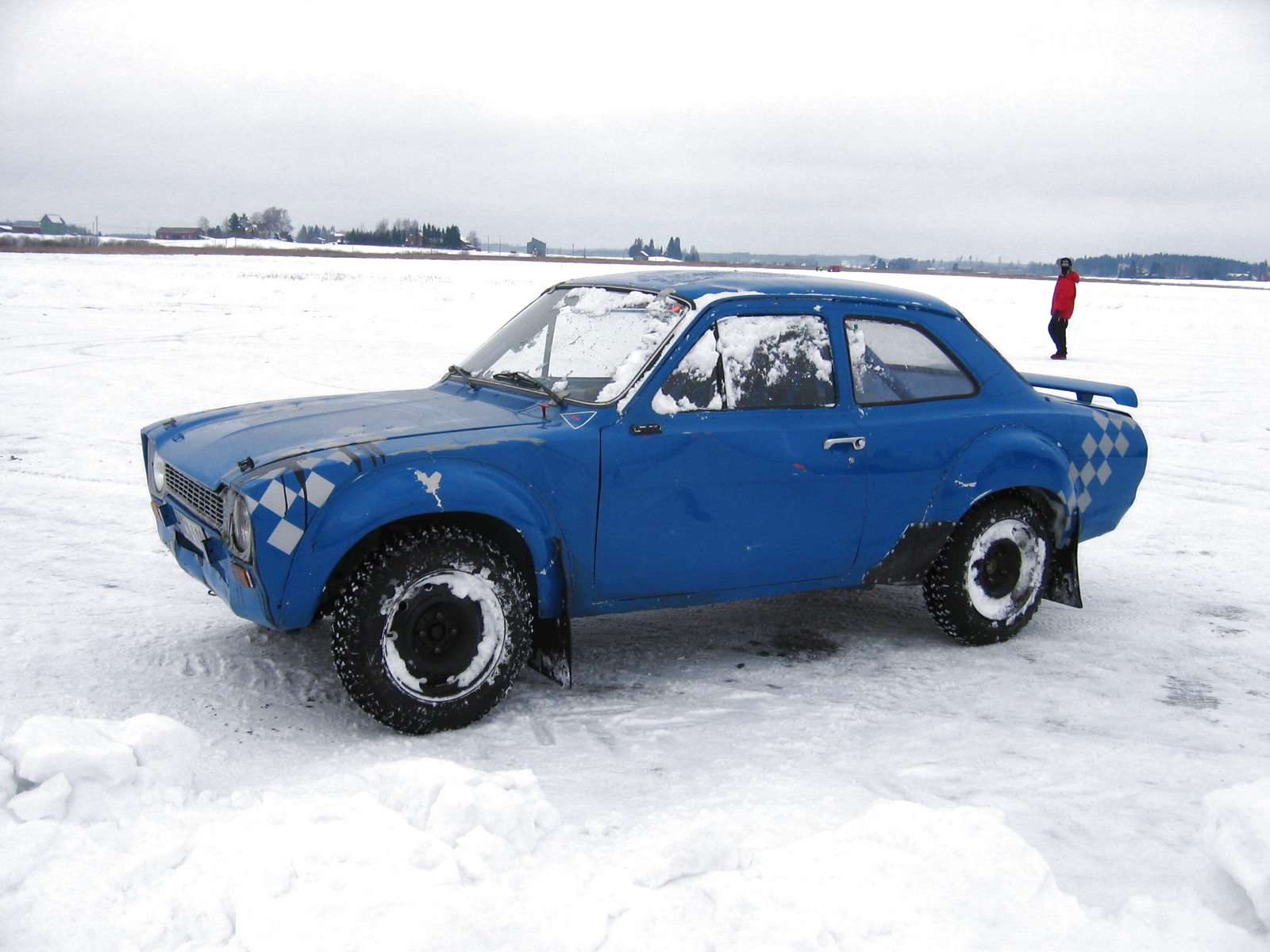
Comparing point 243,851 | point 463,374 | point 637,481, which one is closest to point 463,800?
point 243,851

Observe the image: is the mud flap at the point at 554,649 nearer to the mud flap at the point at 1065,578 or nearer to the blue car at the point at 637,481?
the blue car at the point at 637,481

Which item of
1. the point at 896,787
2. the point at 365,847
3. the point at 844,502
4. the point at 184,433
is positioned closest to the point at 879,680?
the point at 844,502

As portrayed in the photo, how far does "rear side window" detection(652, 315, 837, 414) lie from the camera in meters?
4.13

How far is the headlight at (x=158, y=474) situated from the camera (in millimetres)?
4188

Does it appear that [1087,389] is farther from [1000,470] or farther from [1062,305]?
[1062,305]

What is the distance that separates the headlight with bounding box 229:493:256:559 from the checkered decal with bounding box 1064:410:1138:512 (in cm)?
353

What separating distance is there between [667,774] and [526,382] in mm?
1688

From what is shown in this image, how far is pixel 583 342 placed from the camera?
4.50 m

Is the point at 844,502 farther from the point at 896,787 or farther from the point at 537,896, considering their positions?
the point at 537,896

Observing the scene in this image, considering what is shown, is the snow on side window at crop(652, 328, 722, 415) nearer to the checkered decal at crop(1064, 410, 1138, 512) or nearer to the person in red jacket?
the checkered decal at crop(1064, 410, 1138, 512)

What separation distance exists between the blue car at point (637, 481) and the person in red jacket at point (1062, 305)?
1196 cm

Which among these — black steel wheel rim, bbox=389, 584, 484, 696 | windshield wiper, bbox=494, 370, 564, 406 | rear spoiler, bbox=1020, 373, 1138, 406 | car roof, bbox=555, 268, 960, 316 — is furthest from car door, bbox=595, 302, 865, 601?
rear spoiler, bbox=1020, 373, 1138, 406

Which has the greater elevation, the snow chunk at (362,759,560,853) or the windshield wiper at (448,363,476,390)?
the windshield wiper at (448,363,476,390)

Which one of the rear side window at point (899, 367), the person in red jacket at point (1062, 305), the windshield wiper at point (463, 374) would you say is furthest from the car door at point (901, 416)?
the person in red jacket at point (1062, 305)
